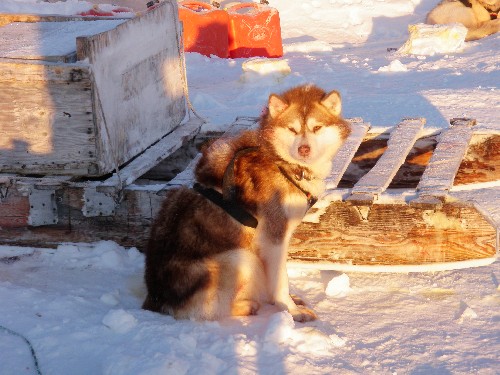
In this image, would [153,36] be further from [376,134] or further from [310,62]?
[310,62]

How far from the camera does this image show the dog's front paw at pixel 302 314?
3.79 m

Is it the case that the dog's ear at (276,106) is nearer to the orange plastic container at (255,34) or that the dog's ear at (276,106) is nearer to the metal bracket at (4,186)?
the metal bracket at (4,186)

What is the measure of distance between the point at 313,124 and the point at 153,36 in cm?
185

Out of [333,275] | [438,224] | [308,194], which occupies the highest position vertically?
[308,194]

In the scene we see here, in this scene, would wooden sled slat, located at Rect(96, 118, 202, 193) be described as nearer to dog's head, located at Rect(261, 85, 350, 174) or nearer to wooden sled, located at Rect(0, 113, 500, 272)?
wooden sled, located at Rect(0, 113, 500, 272)

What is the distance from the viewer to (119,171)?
4645 mm

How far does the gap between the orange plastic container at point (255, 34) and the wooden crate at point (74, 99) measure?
510 cm

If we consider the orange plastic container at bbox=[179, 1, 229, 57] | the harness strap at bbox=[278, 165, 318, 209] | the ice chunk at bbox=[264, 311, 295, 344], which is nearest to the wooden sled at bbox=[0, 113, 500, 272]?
the harness strap at bbox=[278, 165, 318, 209]

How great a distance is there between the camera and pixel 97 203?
4.49m

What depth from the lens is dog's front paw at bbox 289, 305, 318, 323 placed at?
379 cm

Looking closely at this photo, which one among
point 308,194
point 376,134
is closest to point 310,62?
point 376,134

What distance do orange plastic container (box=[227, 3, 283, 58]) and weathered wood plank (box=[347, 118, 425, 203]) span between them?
4.93 metres

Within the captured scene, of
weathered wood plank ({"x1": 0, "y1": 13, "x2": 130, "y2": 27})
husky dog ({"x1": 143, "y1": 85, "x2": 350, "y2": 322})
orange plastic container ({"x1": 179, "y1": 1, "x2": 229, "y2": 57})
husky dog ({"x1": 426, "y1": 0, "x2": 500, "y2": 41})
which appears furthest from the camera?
husky dog ({"x1": 426, "y1": 0, "x2": 500, "y2": 41})

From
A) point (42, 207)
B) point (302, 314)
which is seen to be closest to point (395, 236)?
point (302, 314)
